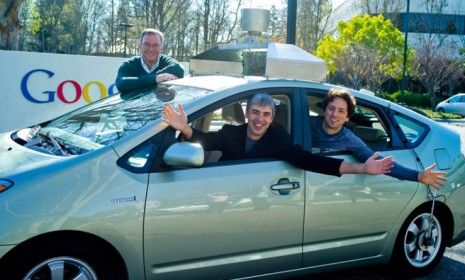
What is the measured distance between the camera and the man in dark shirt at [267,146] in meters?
3.51

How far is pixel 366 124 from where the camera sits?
14.6 feet

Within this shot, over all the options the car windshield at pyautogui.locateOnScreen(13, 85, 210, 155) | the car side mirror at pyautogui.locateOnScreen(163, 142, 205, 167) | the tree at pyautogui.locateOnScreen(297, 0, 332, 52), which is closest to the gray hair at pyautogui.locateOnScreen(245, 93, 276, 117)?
the car windshield at pyautogui.locateOnScreen(13, 85, 210, 155)

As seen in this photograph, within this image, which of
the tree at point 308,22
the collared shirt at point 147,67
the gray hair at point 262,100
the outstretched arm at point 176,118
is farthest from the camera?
the tree at point 308,22

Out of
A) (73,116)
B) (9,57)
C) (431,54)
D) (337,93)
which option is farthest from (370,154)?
(431,54)

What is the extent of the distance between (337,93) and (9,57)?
22.7 ft

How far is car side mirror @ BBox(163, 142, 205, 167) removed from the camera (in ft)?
9.98

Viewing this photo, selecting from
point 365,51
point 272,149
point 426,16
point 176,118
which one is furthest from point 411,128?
point 426,16

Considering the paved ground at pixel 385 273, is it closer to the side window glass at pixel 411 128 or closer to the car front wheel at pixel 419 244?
the car front wheel at pixel 419 244

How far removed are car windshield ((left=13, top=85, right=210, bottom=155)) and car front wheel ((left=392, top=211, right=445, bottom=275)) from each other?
1995 mm

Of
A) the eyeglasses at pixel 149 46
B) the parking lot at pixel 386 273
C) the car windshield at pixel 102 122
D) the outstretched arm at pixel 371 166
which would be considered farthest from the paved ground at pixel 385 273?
the eyeglasses at pixel 149 46

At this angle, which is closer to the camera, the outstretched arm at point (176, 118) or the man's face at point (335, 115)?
the outstretched arm at point (176, 118)

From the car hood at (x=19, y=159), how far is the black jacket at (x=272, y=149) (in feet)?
3.09

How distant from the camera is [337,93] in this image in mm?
3865

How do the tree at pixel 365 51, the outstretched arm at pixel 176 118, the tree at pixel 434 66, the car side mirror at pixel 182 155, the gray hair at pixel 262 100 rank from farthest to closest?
the tree at pixel 434 66 → the tree at pixel 365 51 → the gray hair at pixel 262 100 → the outstretched arm at pixel 176 118 → the car side mirror at pixel 182 155
